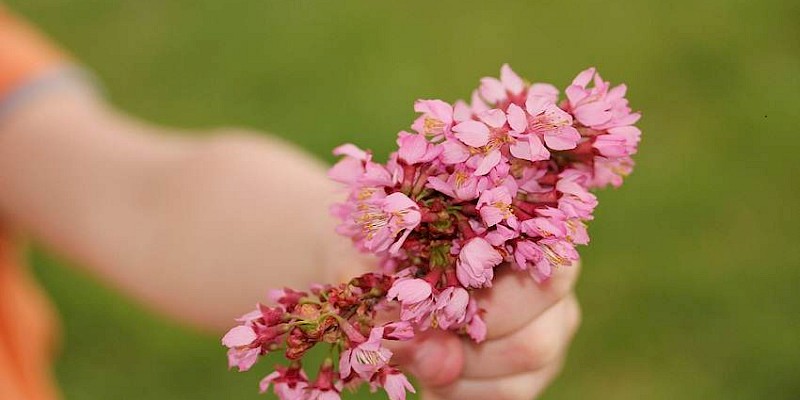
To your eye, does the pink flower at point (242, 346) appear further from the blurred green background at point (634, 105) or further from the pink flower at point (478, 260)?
the blurred green background at point (634, 105)

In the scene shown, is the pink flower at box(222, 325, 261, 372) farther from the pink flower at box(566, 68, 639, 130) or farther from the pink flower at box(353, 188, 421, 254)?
the pink flower at box(566, 68, 639, 130)

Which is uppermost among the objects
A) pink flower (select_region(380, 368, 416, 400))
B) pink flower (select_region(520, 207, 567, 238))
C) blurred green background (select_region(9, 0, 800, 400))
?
pink flower (select_region(520, 207, 567, 238))

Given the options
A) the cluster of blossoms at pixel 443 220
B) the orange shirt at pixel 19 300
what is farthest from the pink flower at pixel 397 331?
the orange shirt at pixel 19 300

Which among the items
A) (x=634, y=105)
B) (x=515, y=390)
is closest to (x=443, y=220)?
(x=515, y=390)

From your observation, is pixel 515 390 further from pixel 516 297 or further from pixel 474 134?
pixel 474 134

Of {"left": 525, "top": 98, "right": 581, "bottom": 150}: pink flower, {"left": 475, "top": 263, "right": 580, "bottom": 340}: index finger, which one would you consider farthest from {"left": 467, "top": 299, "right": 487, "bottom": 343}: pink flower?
{"left": 525, "top": 98, "right": 581, "bottom": 150}: pink flower

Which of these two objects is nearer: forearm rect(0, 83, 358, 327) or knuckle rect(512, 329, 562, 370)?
knuckle rect(512, 329, 562, 370)
